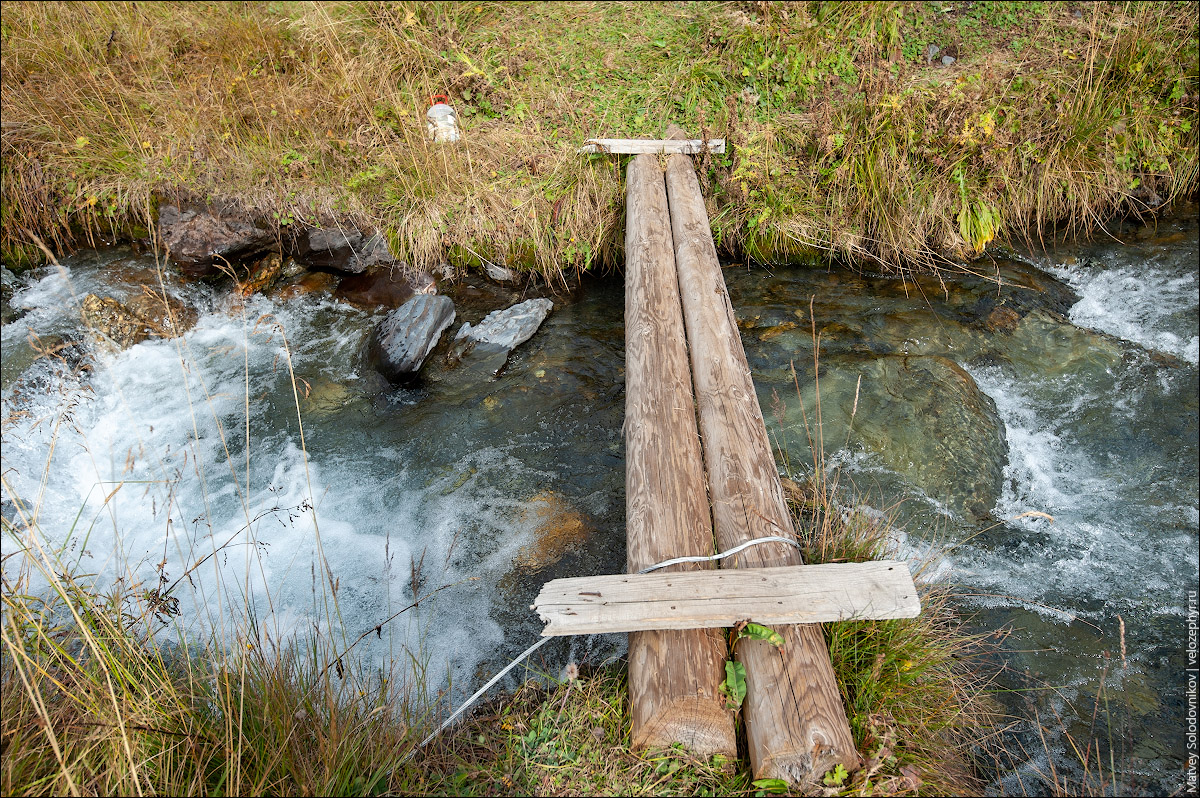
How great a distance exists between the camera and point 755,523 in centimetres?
239

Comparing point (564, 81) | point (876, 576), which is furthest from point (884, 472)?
point (564, 81)

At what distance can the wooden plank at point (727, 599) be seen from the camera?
205 cm

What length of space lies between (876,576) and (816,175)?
3.65m

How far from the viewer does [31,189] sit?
5113 millimetres

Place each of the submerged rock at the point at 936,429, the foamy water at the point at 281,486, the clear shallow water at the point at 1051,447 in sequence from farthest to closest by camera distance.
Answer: the submerged rock at the point at 936,429, the foamy water at the point at 281,486, the clear shallow water at the point at 1051,447

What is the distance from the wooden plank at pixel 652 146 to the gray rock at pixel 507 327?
53.8 inches

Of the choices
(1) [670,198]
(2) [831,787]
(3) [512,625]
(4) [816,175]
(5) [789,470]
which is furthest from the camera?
(4) [816,175]

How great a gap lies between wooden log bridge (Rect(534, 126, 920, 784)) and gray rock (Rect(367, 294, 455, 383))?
69.7 inches

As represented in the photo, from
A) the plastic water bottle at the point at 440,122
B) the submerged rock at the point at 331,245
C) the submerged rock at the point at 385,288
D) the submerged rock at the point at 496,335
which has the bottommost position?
the submerged rock at the point at 496,335

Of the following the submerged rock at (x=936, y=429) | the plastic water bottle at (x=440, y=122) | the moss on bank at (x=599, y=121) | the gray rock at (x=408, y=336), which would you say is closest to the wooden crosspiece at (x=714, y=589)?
the submerged rock at (x=936, y=429)

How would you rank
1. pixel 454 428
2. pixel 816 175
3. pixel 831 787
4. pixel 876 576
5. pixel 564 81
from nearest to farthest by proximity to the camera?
pixel 831 787, pixel 876 576, pixel 454 428, pixel 816 175, pixel 564 81

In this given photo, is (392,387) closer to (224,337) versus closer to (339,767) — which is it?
(224,337)

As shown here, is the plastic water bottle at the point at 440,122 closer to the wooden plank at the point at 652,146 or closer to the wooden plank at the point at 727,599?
the wooden plank at the point at 652,146

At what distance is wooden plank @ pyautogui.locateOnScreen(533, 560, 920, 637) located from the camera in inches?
80.7
